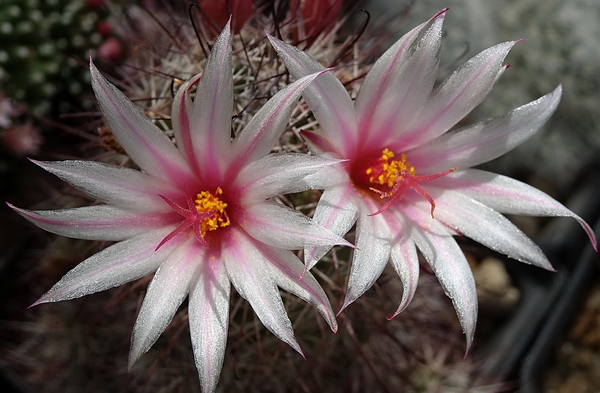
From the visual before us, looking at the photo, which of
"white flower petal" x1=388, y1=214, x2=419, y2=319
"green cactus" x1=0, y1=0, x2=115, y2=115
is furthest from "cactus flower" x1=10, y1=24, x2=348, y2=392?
"green cactus" x1=0, y1=0, x2=115, y2=115

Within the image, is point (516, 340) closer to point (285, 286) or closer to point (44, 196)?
point (285, 286)

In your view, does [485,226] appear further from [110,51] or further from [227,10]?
[110,51]

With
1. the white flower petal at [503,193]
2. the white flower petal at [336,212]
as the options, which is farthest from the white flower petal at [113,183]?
the white flower petal at [503,193]

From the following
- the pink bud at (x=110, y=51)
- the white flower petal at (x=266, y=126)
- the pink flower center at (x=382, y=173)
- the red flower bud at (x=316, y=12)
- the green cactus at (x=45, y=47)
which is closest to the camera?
the white flower petal at (x=266, y=126)

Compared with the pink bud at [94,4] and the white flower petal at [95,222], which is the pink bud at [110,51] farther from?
the white flower petal at [95,222]

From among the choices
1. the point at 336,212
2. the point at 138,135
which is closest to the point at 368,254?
the point at 336,212

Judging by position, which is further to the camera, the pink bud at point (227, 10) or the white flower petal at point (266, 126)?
the pink bud at point (227, 10)

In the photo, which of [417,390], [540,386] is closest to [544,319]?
[540,386]
